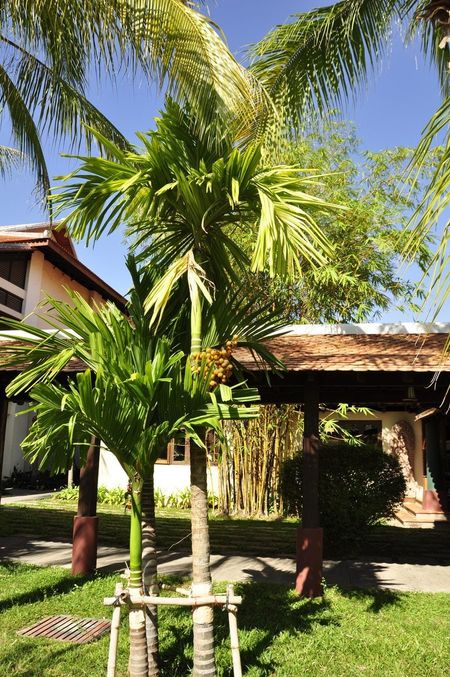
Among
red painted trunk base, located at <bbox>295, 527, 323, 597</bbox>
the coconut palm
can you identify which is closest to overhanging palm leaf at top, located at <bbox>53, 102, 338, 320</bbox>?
the coconut palm

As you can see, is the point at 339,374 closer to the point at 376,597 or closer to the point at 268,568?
the point at 376,597

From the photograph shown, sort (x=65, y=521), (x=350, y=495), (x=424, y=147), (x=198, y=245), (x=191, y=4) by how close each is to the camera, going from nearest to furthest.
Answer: (x=424, y=147) → (x=198, y=245) → (x=191, y=4) → (x=350, y=495) → (x=65, y=521)

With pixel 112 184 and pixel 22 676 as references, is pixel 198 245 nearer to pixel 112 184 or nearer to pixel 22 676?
pixel 112 184

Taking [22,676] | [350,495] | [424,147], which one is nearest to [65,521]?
[350,495]

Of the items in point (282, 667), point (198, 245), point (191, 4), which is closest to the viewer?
point (198, 245)

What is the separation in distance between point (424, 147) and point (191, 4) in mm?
3969

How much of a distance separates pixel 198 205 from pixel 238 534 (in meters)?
8.60

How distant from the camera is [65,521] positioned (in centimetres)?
1240

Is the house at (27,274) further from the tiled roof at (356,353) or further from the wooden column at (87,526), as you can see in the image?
the tiled roof at (356,353)

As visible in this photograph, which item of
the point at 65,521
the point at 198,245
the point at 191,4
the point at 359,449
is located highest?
the point at 191,4

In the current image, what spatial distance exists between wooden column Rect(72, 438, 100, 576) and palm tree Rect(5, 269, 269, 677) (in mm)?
3815

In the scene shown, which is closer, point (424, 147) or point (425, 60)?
point (424, 147)

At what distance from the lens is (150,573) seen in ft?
→ 13.7

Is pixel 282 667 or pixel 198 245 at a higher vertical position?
pixel 198 245
